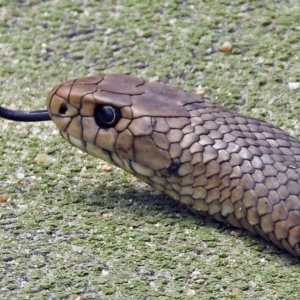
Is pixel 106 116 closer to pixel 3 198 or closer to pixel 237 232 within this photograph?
pixel 3 198

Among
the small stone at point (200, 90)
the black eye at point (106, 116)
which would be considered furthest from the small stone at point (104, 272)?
the small stone at point (200, 90)

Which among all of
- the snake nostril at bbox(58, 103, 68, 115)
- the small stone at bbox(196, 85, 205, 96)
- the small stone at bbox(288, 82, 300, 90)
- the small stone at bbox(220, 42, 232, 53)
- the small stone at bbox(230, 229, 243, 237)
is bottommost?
the small stone at bbox(230, 229, 243, 237)

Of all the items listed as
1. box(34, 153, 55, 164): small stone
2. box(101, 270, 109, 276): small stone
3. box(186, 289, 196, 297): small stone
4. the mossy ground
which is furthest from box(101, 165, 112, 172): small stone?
box(186, 289, 196, 297): small stone

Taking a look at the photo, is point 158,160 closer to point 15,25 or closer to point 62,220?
point 62,220

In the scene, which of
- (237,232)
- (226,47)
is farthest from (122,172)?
(226,47)

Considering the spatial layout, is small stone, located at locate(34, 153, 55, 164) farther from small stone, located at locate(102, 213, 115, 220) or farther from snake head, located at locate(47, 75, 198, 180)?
small stone, located at locate(102, 213, 115, 220)

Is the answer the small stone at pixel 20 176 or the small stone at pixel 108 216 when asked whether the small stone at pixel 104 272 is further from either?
the small stone at pixel 20 176
